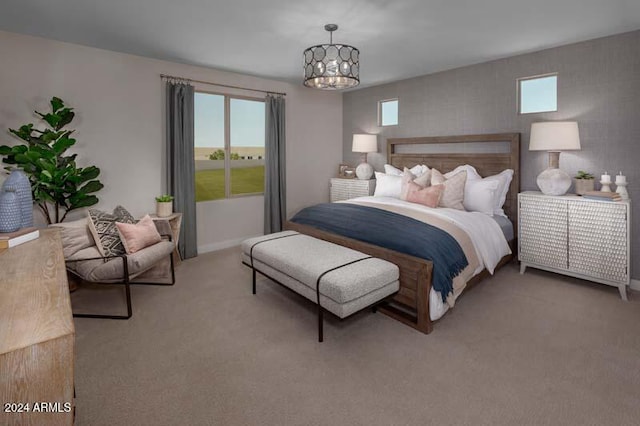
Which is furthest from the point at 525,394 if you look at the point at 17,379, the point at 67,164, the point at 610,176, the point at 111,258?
the point at 67,164

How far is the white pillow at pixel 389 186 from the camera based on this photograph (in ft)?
16.0

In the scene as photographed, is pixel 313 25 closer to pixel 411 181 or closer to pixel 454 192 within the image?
pixel 411 181

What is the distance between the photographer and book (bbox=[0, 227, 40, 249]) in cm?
175

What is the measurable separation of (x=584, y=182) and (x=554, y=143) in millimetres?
494

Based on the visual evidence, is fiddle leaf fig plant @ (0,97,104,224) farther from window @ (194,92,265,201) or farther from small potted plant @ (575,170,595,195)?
small potted plant @ (575,170,595,195)

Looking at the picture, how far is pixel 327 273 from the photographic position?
257 centimetres

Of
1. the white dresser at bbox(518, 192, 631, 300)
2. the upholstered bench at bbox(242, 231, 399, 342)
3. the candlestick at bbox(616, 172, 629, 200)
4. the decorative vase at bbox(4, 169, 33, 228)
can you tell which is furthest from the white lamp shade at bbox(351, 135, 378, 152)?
the decorative vase at bbox(4, 169, 33, 228)

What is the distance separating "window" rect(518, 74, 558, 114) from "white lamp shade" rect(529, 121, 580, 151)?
1.62 feet

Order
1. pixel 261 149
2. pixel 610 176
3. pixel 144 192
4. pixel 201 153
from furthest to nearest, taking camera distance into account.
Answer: pixel 261 149, pixel 201 153, pixel 144 192, pixel 610 176

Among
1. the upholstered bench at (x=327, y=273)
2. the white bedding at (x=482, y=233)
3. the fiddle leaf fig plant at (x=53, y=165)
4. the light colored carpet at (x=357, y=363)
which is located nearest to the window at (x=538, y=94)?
the white bedding at (x=482, y=233)

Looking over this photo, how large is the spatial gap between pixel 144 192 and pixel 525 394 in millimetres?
4335

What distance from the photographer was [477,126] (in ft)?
15.3

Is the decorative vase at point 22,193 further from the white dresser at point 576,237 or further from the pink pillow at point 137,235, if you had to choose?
the white dresser at point 576,237

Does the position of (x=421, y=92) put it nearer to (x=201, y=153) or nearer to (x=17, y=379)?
(x=201, y=153)
